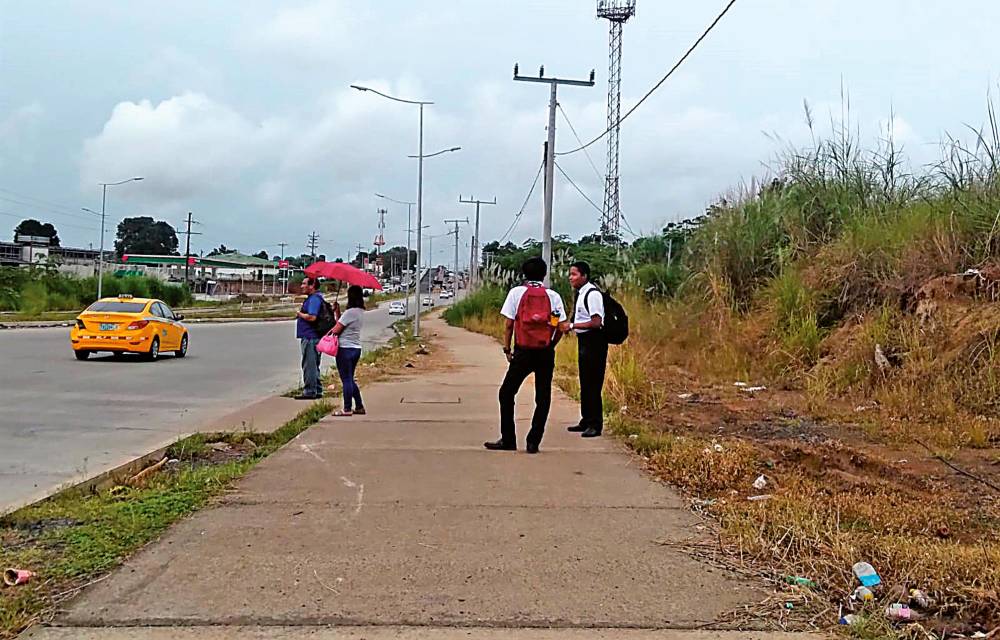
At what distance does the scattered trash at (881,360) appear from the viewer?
1189 cm

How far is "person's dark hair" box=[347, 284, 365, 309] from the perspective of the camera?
1152cm

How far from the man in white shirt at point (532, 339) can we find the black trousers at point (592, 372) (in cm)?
101

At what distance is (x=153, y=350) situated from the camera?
21062 mm

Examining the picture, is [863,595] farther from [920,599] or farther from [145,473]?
[145,473]

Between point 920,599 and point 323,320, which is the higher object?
point 323,320

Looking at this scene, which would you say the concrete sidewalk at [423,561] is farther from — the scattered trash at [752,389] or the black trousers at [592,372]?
the scattered trash at [752,389]

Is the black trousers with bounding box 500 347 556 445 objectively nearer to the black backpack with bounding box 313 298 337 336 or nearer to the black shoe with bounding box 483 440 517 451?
the black shoe with bounding box 483 440 517 451

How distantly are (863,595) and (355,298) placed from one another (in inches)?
317

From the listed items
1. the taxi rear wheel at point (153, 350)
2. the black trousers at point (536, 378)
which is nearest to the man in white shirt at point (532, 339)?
the black trousers at point (536, 378)

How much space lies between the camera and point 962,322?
1134cm

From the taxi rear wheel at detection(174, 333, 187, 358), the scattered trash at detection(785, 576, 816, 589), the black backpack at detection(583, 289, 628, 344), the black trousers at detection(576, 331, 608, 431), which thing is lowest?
the taxi rear wheel at detection(174, 333, 187, 358)

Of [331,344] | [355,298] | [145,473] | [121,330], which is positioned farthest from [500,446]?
[121,330]

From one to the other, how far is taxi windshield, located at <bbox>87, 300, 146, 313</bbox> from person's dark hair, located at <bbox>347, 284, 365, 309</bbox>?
11.3 metres

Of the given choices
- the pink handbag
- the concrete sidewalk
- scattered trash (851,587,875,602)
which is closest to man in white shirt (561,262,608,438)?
the concrete sidewalk
